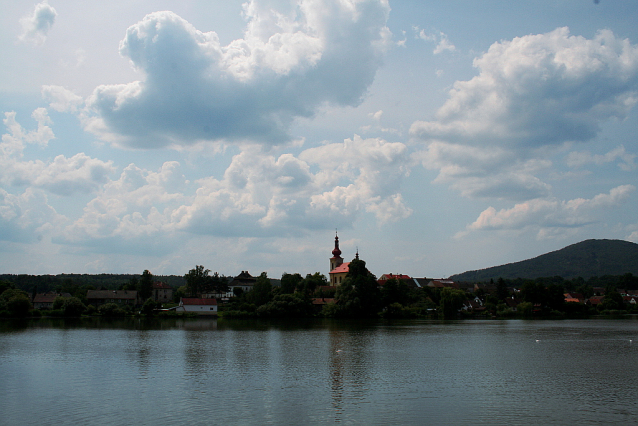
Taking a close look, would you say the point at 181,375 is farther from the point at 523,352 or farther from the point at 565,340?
the point at 565,340

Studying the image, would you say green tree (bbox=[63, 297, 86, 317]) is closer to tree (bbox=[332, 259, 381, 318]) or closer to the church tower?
tree (bbox=[332, 259, 381, 318])

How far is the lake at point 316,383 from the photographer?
71.8ft

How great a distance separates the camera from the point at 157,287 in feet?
498

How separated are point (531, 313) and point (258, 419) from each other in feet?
392

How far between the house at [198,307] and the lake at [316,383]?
5607 centimetres

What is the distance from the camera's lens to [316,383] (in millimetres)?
29312

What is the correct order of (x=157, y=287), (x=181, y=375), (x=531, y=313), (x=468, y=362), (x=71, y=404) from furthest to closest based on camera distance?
(x=157, y=287)
(x=531, y=313)
(x=468, y=362)
(x=181, y=375)
(x=71, y=404)

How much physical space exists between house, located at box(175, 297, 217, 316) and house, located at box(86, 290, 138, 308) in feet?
106

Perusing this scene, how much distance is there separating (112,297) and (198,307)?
3823 centimetres

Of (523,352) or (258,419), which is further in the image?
(523,352)

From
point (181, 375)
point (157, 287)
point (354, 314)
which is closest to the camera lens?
point (181, 375)

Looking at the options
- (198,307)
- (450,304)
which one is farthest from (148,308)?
(450,304)

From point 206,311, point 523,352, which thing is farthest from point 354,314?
point 523,352

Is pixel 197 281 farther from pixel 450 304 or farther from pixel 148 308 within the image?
pixel 450 304
